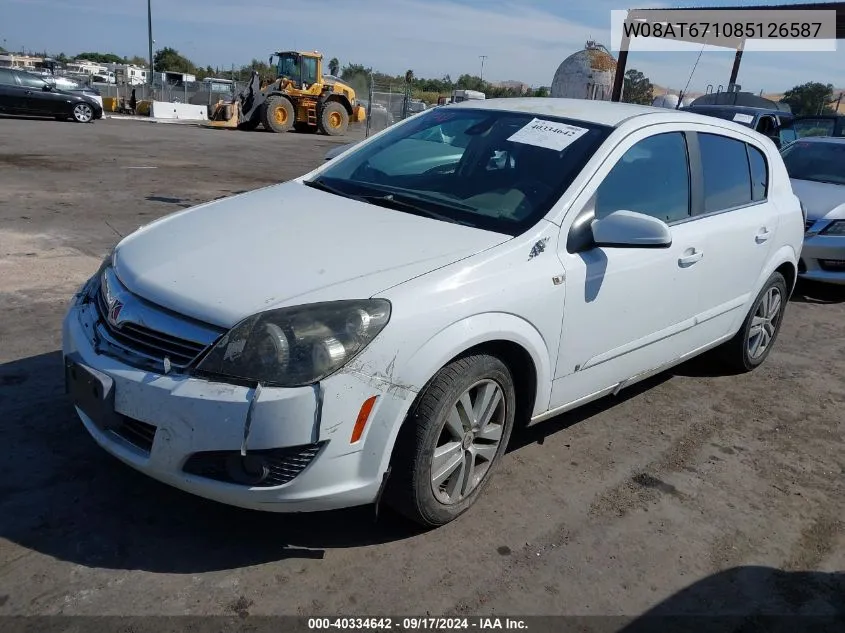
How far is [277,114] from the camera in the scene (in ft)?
81.9

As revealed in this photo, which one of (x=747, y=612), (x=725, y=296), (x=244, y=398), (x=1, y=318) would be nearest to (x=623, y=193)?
(x=725, y=296)

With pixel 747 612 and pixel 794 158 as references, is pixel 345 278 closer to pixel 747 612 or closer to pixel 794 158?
pixel 747 612

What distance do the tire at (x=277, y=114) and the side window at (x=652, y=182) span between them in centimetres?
2275

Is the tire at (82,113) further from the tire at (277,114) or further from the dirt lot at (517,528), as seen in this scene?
the dirt lot at (517,528)

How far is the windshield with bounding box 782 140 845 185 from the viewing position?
26.6 ft

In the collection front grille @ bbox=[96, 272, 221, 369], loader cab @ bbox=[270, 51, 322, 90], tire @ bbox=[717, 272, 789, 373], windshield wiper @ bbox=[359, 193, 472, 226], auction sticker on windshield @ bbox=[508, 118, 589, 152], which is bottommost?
tire @ bbox=[717, 272, 789, 373]

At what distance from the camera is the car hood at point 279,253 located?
2.45m

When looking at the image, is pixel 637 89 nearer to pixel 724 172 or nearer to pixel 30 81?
pixel 30 81

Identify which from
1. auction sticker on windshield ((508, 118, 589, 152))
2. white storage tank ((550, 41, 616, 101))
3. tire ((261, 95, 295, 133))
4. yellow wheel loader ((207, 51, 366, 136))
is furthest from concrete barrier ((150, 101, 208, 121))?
auction sticker on windshield ((508, 118, 589, 152))

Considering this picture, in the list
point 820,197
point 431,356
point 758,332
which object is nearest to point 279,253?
point 431,356

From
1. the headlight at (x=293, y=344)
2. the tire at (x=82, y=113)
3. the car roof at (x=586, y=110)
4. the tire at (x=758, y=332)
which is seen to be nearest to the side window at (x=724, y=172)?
the car roof at (x=586, y=110)

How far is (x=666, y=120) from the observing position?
3756 mm

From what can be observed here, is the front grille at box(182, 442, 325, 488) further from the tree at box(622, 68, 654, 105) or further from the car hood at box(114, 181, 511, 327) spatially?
the tree at box(622, 68, 654, 105)

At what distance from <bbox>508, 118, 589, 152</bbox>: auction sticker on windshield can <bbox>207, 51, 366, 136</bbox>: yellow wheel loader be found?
22.7m
